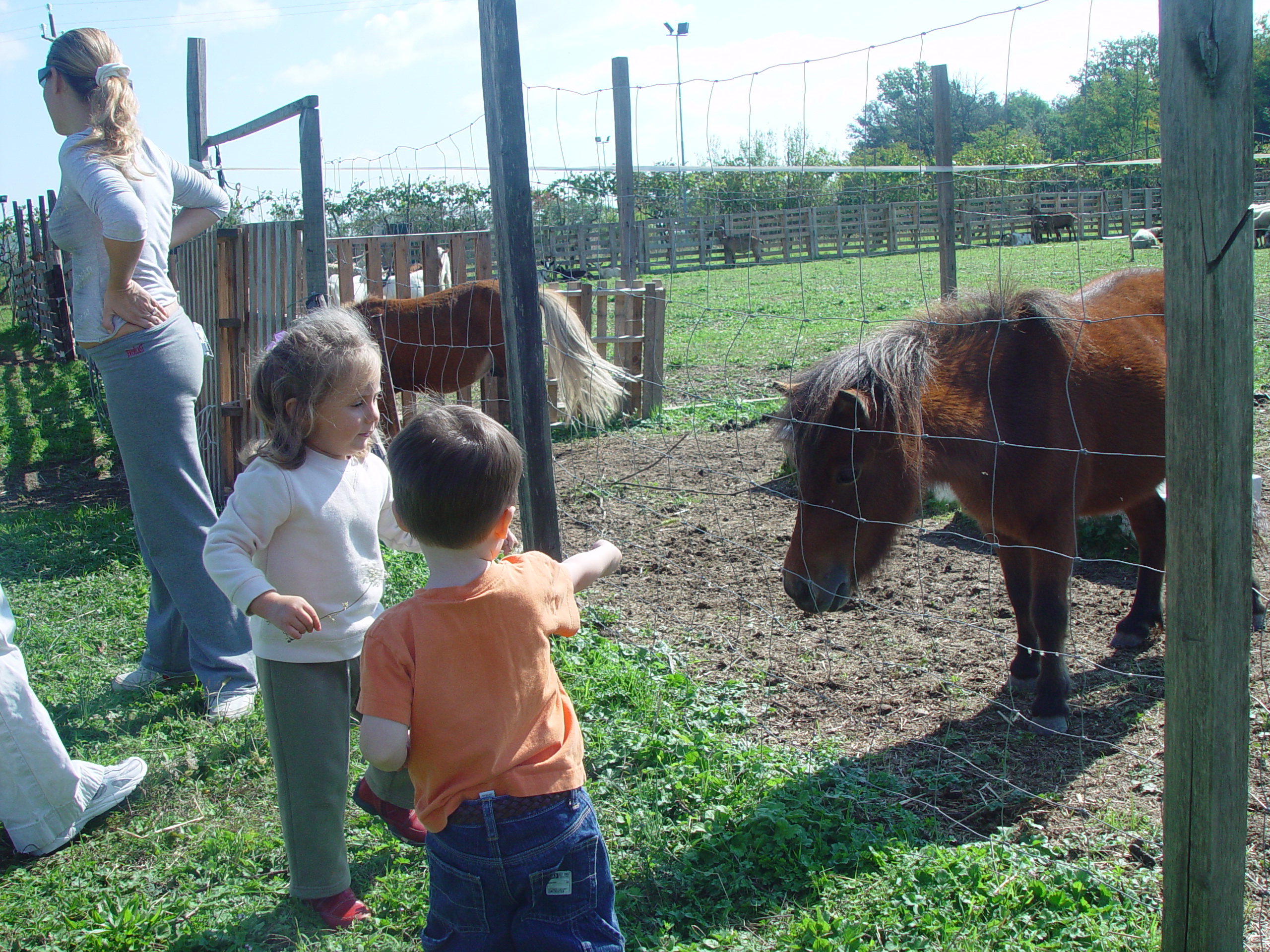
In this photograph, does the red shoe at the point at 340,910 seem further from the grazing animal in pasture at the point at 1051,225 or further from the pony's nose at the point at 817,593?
the grazing animal in pasture at the point at 1051,225

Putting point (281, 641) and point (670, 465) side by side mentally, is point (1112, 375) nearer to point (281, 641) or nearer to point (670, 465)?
point (281, 641)

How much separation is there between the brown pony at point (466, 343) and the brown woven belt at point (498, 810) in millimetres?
5424

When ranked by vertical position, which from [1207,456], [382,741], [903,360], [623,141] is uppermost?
[623,141]

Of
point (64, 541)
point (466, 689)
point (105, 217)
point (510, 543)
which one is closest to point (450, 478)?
point (466, 689)

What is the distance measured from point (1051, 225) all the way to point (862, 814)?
18.3 m

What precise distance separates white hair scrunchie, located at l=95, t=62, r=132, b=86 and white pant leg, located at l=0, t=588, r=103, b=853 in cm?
184

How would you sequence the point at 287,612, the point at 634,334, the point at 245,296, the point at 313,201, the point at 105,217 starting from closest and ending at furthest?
1. the point at 287,612
2. the point at 105,217
3. the point at 313,201
4. the point at 245,296
5. the point at 634,334

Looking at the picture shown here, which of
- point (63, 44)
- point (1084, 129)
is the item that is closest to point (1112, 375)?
point (1084, 129)

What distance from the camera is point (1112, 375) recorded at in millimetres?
3271

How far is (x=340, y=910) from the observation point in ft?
7.55

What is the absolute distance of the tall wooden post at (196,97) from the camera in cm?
707

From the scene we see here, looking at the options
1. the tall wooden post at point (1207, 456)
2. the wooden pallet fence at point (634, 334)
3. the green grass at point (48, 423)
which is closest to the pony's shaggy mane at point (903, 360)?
the tall wooden post at point (1207, 456)

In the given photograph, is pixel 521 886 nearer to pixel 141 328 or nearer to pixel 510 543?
pixel 510 543

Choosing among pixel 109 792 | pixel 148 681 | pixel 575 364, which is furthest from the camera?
pixel 575 364
